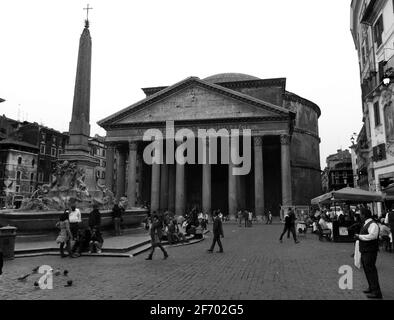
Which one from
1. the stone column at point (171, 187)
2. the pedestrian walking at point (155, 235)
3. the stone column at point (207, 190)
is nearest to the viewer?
the pedestrian walking at point (155, 235)

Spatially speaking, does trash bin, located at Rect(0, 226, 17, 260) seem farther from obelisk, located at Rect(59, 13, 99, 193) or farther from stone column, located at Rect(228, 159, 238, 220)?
stone column, located at Rect(228, 159, 238, 220)

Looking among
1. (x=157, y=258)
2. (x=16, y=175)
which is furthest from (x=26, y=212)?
(x=16, y=175)

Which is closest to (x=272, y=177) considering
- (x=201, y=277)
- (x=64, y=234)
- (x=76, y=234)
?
(x=76, y=234)

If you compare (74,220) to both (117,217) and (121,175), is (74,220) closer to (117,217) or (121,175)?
(117,217)

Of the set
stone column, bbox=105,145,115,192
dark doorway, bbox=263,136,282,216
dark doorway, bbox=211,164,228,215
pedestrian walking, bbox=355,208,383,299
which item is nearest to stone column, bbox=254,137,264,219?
dark doorway, bbox=263,136,282,216

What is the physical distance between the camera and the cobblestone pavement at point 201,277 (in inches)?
235

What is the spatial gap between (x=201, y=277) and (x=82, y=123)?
8960 millimetres

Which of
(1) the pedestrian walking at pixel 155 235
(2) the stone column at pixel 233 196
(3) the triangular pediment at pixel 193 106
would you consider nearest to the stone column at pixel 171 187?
(3) the triangular pediment at pixel 193 106

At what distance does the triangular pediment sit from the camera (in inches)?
1388

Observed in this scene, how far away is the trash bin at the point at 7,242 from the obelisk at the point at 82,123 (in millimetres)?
4178

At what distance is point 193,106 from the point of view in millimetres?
36719

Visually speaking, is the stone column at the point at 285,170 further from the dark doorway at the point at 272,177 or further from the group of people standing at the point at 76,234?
the group of people standing at the point at 76,234
